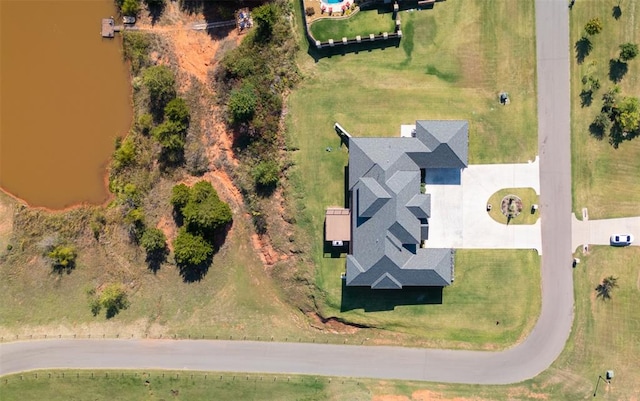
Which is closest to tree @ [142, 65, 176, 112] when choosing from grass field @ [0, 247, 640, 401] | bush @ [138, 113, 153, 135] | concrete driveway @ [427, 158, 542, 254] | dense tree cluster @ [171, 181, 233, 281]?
bush @ [138, 113, 153, 135]

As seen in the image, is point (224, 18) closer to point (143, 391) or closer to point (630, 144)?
point (143, 391)

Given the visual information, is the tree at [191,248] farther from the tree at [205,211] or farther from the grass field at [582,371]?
Answer: the grass field at [582,371]

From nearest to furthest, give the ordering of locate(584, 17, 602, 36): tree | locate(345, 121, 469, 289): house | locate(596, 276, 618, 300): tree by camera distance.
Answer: locate(345, 121, 469, 289): house, locate(584, 17, 602, 36): tree, locate(596, 276, 618, 300): tree

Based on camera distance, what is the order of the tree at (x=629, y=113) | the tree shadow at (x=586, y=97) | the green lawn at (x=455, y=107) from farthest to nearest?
the green lawn at (x=455, y=107)
the tree shadow at (x=586, y=97)
the tree at (x=629, y=113)

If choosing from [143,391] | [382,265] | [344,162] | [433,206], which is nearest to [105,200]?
[143,391]

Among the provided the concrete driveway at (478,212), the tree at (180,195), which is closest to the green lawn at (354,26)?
the concrete driveway at (478,212)

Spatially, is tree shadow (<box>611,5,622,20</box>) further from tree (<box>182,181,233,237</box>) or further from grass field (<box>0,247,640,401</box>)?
tree (<box>182,181,233,237</box>)

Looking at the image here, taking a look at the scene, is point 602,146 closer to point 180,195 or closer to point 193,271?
point 180,195
